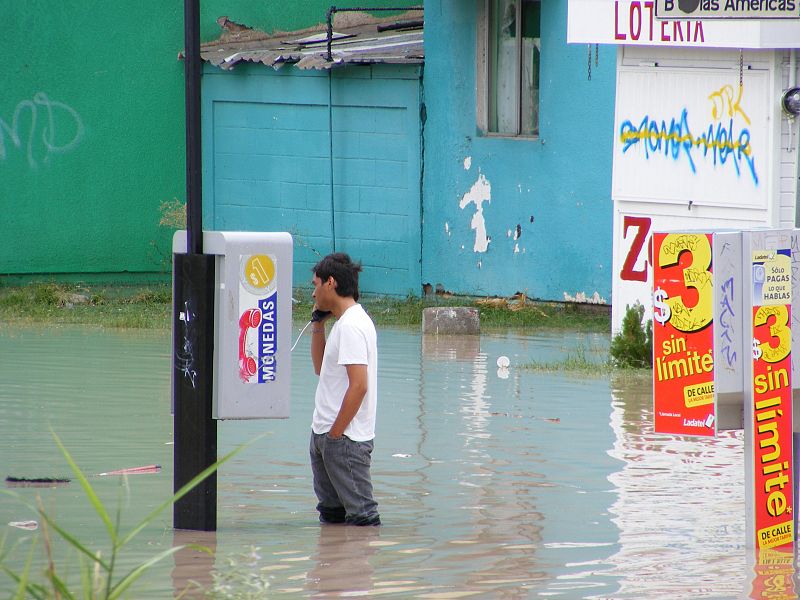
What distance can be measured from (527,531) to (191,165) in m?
2.51

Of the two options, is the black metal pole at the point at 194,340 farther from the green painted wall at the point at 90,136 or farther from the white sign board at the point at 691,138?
the green painted wall at the point at 90,136

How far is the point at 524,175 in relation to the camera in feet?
59.7

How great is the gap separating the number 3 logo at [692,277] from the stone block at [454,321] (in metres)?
8.81

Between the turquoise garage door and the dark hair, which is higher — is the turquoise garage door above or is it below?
above

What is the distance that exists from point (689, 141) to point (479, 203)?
4.62 metres

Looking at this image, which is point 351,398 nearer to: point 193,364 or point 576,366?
point 193,364

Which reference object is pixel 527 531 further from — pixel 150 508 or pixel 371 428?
pixel 150 508

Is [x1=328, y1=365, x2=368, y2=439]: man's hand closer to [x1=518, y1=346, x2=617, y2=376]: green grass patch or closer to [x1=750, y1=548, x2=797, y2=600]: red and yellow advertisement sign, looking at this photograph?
[x1=750, y1=548, x2=797, y2=600]: red and yellow advertisement sign

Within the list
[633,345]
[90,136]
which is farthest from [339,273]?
[90,136]

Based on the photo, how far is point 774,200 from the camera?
13.7 m

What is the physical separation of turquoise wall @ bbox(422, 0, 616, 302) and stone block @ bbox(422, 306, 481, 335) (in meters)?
1.91

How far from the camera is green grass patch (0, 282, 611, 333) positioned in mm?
17094

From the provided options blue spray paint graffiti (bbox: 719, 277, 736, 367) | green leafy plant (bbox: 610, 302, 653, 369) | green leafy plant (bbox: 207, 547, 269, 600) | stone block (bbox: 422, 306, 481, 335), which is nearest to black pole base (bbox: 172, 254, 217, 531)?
green leafy plant (bbox: 207, 547, 269, 600)

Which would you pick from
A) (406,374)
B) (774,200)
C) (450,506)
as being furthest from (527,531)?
(774,200)
